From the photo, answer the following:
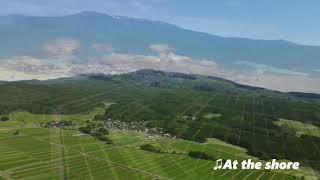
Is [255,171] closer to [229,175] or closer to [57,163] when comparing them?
[229,175]

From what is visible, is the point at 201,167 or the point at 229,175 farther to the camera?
the point at 201,167

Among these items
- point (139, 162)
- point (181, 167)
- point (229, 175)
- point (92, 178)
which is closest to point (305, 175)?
point (229, 175)

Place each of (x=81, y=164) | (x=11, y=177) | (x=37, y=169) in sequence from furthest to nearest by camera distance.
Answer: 1. (x=81, y=164)
2. (x=37, y=169)
3. (x=11, y=177)

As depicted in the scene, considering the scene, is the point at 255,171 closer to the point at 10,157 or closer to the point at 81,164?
the point at 81,164

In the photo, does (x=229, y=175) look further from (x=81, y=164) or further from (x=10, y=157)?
(x=10, y=157)

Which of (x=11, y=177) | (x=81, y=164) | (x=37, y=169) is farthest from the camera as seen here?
(x=81, y=164)

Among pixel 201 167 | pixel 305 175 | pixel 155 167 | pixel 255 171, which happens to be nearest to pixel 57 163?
pixel 155 167

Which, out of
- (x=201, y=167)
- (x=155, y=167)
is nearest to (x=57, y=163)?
(x=155, y=167)

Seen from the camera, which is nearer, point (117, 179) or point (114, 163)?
point (117, 179)
